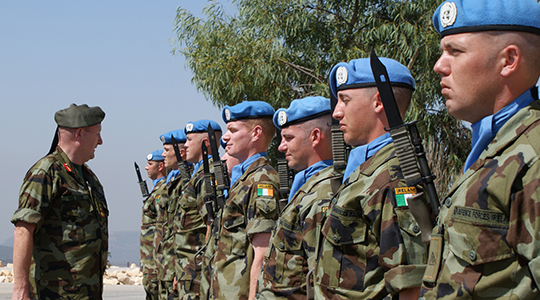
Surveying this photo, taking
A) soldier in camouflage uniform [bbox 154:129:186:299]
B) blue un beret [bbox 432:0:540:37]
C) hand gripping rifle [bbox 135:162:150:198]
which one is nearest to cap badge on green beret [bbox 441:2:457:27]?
blue un beret [bbox 432:0:540:37]

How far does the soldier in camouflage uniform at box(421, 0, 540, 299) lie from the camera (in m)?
1.69

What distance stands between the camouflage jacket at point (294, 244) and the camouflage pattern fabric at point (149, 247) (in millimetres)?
5955

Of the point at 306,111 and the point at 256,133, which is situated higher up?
the point at 306,111

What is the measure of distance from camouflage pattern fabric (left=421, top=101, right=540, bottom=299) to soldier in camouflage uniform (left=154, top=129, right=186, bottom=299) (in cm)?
554

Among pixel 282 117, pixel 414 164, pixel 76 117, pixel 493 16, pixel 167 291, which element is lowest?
pixel 167 291

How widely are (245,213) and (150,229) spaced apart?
19.7 ft

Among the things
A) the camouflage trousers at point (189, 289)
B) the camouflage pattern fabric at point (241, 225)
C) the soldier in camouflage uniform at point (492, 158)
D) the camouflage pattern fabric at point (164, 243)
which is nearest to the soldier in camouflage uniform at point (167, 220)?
the camouflage pattern fabric at point (164, 243)

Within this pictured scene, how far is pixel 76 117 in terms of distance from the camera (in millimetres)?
5059

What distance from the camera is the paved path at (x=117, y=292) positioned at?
11.8 metres

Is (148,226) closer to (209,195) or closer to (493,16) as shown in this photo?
(209,195)

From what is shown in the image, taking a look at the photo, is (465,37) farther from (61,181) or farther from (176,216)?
(176,216)

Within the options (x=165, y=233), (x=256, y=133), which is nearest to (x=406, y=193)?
(x=256, y=133)

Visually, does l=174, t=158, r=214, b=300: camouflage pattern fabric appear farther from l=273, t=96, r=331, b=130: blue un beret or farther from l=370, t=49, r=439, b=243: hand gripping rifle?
l=370, t=49, r=439, b=243: hand gripping rifle

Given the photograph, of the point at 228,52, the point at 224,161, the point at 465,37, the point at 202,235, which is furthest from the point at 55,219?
the point at 228,52
